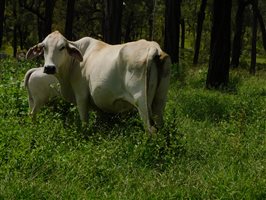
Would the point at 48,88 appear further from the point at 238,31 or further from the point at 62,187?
the point at 238,31

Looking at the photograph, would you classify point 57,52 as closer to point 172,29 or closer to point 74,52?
point 74,52

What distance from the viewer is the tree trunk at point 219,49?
1291 cm

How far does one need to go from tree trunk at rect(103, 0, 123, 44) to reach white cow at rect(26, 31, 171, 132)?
7752 millimetres

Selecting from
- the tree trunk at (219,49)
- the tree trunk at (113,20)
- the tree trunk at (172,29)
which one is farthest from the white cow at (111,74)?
the tree trunk at (172,29)

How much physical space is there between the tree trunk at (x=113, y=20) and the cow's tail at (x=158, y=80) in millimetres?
9254

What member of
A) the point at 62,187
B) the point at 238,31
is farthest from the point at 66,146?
the point at 238,31

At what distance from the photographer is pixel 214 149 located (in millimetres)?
6543

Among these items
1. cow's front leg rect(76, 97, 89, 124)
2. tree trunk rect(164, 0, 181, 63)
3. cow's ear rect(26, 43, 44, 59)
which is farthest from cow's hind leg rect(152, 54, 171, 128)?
tree trunk rect(164, 0, 181, 63)

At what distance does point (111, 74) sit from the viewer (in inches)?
284

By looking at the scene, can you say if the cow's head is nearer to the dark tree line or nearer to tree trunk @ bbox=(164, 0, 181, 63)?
the dark tree line

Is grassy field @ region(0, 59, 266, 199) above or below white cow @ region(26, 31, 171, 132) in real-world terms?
below

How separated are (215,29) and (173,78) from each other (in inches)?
92.2

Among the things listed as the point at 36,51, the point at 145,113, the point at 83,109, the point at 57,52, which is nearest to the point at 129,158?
the point at 145,113

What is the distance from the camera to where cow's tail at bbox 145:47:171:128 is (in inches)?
263
